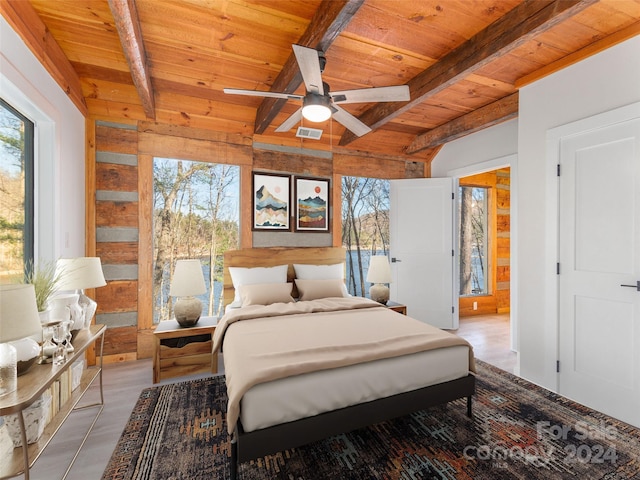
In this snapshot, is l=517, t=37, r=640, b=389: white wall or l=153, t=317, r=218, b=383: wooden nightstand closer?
l=517, t=37, r=640, b=389: white wall

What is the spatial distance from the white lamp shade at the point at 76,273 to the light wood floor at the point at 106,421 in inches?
39.6

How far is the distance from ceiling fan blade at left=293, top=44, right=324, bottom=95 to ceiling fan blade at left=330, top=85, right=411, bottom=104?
0.18 m

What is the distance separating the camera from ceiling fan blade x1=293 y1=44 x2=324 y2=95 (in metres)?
1.66

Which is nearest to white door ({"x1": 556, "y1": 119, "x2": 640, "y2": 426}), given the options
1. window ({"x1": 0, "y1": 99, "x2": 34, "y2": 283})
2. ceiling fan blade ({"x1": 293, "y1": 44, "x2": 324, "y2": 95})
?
ceiling fan blade ({"x1": 293, "y1": 44, "x2": 324, "y2": 95})

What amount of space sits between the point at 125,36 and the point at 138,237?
6.87ft

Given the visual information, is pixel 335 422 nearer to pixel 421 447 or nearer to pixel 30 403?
pixel 421 447

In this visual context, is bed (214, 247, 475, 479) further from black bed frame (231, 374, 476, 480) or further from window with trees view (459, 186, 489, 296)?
window with trees view (459, 186, 489, 296)

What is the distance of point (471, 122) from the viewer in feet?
12.0

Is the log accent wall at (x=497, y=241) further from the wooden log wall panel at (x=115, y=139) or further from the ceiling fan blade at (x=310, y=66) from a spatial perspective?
the wooden log wall panel at (x=115, y=139)

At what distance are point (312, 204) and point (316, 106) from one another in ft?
7.08

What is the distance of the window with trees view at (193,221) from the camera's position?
11.5 ft

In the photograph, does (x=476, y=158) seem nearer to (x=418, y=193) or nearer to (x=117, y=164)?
(x=418, y=193)

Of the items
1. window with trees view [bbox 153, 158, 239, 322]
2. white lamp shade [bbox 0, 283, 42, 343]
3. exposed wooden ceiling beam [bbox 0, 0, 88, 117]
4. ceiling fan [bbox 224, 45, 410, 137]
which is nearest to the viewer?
white lamp shade [bbox 0, 283, 42, 343]

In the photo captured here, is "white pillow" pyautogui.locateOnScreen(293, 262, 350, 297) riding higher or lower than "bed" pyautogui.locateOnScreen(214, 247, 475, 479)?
higher
